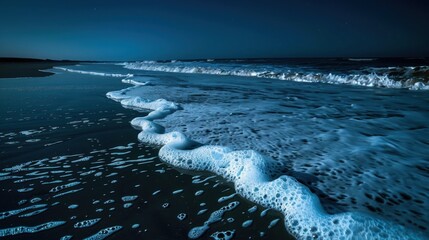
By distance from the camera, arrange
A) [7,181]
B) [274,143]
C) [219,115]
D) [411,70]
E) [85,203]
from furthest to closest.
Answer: [411,70]
[219,115]
[274,143]
[7,181]
[85,203]

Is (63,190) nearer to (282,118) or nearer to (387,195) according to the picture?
(387,195)

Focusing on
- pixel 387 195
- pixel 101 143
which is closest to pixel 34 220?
pixel 101 143

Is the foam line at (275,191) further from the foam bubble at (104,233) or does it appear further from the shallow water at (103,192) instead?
the foam bubble at (104,233)

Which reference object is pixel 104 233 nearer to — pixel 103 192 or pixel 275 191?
pixel 103 192

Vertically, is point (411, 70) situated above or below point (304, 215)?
above

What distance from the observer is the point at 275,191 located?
2.26 m

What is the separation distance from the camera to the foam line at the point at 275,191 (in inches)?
70.2

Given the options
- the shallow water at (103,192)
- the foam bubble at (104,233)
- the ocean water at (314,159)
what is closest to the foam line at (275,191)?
the ocean water at (314,159)

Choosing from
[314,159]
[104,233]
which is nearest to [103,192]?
[104,233]

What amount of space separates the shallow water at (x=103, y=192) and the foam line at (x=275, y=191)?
0.12 m

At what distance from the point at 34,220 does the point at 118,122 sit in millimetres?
3113

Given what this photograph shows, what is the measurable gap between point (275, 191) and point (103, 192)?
1.55 metres

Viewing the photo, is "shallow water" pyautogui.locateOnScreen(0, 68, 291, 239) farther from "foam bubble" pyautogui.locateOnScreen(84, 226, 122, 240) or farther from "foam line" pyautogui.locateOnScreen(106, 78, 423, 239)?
"foam line" pyautogui.locateOnScreen(106, 78, 423, 239)

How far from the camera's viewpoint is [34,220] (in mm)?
1920
